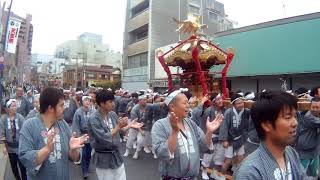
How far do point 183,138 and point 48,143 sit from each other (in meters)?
1.39

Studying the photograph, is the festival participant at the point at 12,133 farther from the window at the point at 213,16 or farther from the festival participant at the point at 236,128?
the window at the point at 213,16

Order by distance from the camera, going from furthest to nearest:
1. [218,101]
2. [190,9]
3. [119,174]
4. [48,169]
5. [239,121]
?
[190,9]
[218,101]
[239,121]
[119,174]
[48,169]

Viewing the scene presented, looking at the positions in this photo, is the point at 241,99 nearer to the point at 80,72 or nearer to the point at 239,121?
the point at 239,121

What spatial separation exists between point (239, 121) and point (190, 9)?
3356 cm

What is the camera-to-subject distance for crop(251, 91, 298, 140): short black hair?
2.14 m

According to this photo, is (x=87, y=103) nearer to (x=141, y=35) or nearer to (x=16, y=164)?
(x=16, y=164)

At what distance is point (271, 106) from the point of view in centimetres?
214

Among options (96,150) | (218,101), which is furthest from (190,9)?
(96,150)

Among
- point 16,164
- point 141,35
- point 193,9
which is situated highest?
point 193,9

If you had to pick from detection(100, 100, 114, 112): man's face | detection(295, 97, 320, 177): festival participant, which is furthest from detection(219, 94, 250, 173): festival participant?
detection(100, 100, 114, 112): man's face

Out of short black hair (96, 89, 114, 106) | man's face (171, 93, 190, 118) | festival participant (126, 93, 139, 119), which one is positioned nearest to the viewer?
man's face (171, 93, 190, 118)

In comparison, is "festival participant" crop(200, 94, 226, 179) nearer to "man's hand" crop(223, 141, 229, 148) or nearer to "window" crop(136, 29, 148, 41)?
"man's hand" crop(223, 141, 229, 148)

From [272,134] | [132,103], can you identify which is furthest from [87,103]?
[272,134]

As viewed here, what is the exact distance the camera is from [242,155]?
7098 mm
